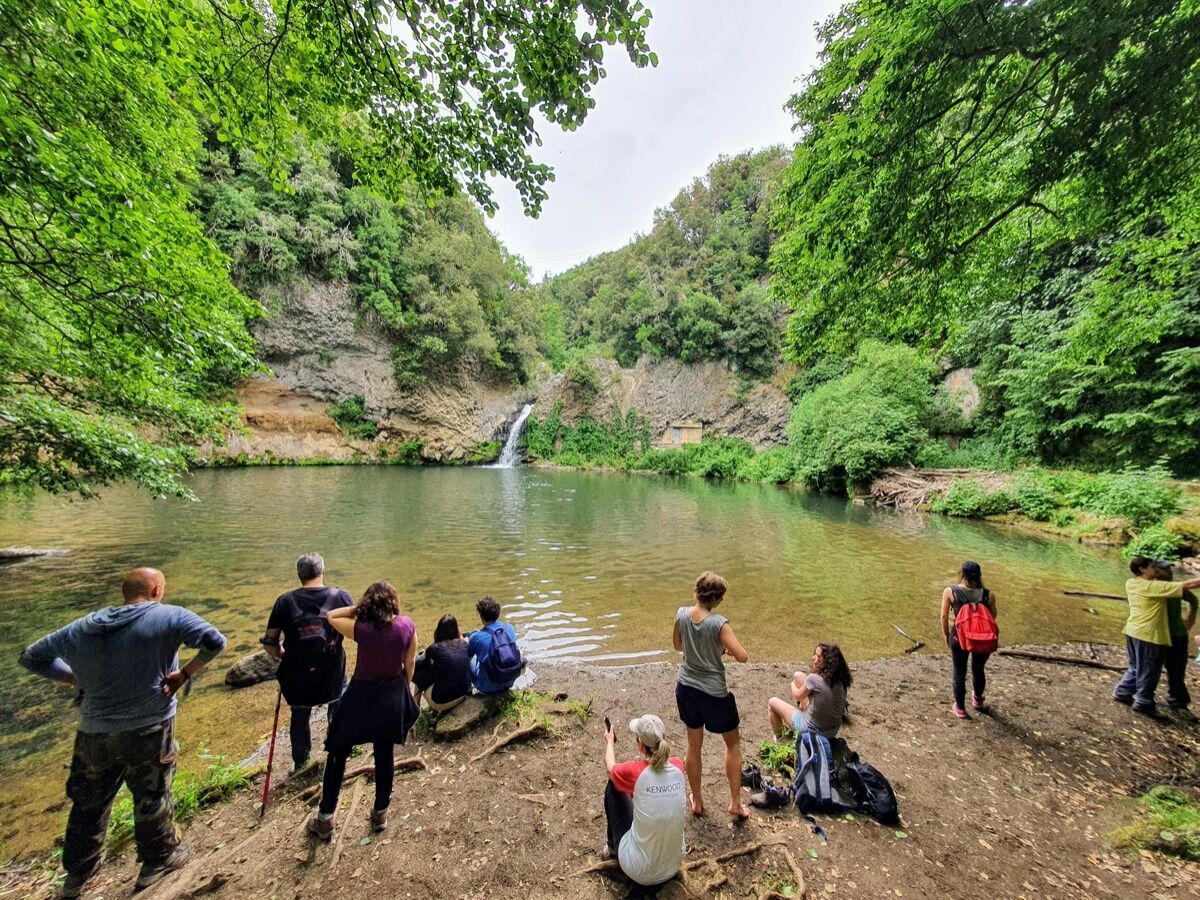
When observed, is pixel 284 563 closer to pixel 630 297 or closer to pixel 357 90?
pixel 357 90

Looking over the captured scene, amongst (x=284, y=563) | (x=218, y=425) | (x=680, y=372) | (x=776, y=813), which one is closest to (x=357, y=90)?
(x=218, y=425)

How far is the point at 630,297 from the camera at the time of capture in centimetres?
4394

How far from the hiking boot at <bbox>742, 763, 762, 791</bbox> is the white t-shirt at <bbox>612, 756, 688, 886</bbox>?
1093 mm

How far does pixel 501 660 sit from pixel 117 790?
234cm

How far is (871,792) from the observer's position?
2980mm

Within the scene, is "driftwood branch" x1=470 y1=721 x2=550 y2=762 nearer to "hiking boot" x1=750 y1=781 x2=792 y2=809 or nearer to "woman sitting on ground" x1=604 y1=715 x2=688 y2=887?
"woman sitting on ground" x1=604 y1=715 x2=688 y2=887

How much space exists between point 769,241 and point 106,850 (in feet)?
156

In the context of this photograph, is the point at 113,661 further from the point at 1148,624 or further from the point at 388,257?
the point at 388,257

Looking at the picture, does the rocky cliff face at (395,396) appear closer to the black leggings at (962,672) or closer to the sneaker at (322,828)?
the sneaker at (322,828)

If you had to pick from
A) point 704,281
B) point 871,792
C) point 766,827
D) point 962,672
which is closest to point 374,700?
point 766,827

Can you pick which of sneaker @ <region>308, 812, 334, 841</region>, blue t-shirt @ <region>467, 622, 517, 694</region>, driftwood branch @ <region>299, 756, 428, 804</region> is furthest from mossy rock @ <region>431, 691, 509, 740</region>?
sneaker @ <region>308, 812, 334, 841</region>

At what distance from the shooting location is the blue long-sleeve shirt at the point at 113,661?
2.40 metres

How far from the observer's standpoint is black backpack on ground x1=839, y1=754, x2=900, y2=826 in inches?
114

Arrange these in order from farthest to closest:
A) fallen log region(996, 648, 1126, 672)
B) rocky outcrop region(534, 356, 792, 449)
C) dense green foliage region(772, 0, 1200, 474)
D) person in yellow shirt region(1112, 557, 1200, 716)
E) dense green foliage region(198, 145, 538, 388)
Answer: rocky outcrop region(534, 356, 792, 449)
dense green foliage region(198, 145, 538, 388)
fallen log region(996, 648, 1126, 672)
person in yellow shirt region(1112, 557, 1200, 716)
dense green foliage region(772, 0, 1200, 474)
